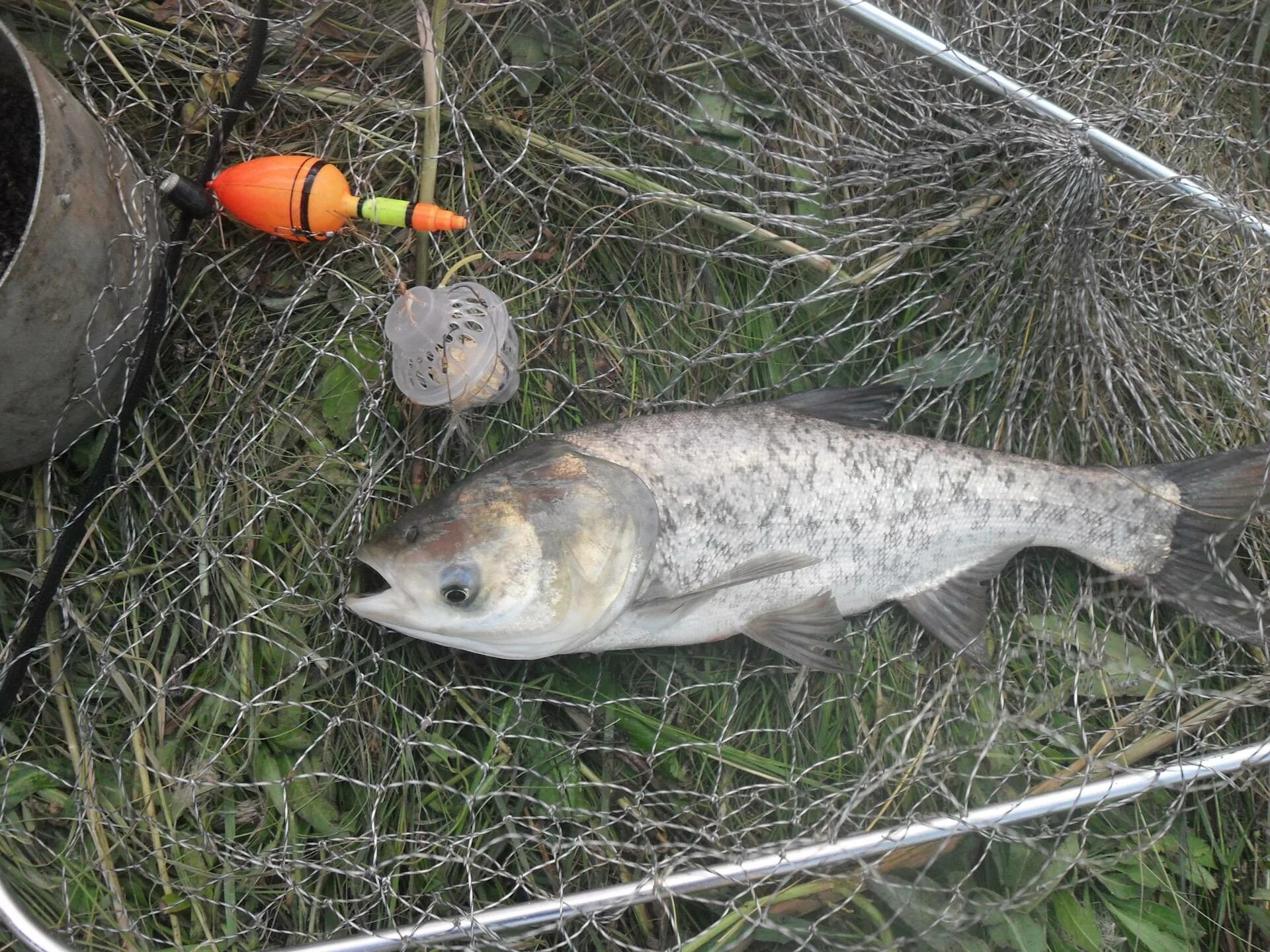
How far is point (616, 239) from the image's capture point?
92.3 inches

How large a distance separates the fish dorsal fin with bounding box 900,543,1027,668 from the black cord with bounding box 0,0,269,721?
2112 mm

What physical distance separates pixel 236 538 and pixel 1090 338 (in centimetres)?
242

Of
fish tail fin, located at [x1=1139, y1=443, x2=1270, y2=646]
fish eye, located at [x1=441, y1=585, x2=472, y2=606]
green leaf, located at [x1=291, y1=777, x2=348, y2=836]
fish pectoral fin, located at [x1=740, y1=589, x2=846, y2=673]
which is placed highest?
fish tail fin, located at [x1=1139, y1=443, x2=1270, y2=646]

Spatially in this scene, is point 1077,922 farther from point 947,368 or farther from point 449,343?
point 449,343

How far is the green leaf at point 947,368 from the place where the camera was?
227 centimetres

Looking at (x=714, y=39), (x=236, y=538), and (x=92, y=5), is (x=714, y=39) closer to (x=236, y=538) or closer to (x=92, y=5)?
(x=92, y=5)

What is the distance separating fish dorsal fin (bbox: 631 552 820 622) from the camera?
191cm

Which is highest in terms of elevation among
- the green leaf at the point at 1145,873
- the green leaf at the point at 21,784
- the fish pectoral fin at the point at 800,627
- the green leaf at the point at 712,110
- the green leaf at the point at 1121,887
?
the green leaf at the point at 712,110

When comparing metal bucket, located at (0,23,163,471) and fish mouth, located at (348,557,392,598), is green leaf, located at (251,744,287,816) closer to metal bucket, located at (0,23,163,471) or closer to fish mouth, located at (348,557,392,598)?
fish mouth, located at (348,557,392,598)

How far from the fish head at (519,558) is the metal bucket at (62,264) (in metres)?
0.83

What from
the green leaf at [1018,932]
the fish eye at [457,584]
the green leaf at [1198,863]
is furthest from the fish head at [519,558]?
the green leaf at [1198,863]

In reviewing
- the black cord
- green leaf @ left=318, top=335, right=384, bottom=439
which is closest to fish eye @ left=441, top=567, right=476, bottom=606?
green leaf @ left=318, top=335, right=384, bottom=439

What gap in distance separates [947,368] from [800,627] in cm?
88

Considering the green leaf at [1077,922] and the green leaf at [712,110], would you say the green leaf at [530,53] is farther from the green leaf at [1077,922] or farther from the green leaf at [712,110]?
the green leaf at [1077,922]
